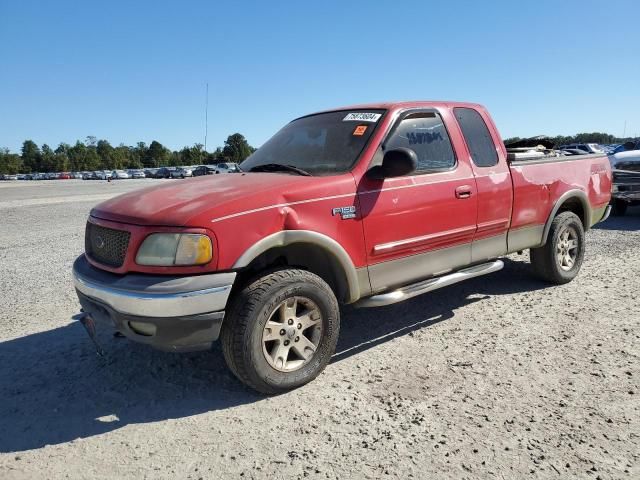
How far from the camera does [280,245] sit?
3.06 m

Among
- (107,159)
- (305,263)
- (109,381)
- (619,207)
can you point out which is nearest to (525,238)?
(305,263)

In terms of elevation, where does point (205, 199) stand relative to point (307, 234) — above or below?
above

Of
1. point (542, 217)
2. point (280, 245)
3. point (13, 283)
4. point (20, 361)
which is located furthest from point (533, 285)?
point (13, 283)

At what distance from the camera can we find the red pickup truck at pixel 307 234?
112 inches

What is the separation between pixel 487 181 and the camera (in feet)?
14.2

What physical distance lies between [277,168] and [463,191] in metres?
1.58

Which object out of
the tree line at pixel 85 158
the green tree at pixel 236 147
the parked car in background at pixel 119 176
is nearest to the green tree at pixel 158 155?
the tree line at pixel 85 158

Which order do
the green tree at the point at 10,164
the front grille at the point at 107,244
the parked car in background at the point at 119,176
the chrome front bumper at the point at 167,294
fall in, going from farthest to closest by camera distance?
1. the green tree at the point at 10,164
2. the parked car in background at the point at 119,176
3. the front grille at the point at 107,244
4. the chrome front bumper at the point at 167,294

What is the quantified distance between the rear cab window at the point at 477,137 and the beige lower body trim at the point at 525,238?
2.47ft

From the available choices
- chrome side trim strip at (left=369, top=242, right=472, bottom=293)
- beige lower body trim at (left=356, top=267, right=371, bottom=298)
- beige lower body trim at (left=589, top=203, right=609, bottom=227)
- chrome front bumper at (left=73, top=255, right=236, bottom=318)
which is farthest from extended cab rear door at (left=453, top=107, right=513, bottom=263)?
chrome front bumper at (left=73, top=255, right=236, bottom=318)

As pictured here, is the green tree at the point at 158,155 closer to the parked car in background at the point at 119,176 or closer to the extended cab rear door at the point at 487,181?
the parked car in background at the point at 119,176

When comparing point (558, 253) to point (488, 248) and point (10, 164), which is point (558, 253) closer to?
point (488, 248)

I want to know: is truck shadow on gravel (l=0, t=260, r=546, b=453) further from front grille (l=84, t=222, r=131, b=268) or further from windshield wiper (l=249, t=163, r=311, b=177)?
windshield wiper (l=249, t=163, r=311, b=177)

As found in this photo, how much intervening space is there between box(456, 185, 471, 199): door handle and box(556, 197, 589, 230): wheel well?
6.05 ft
